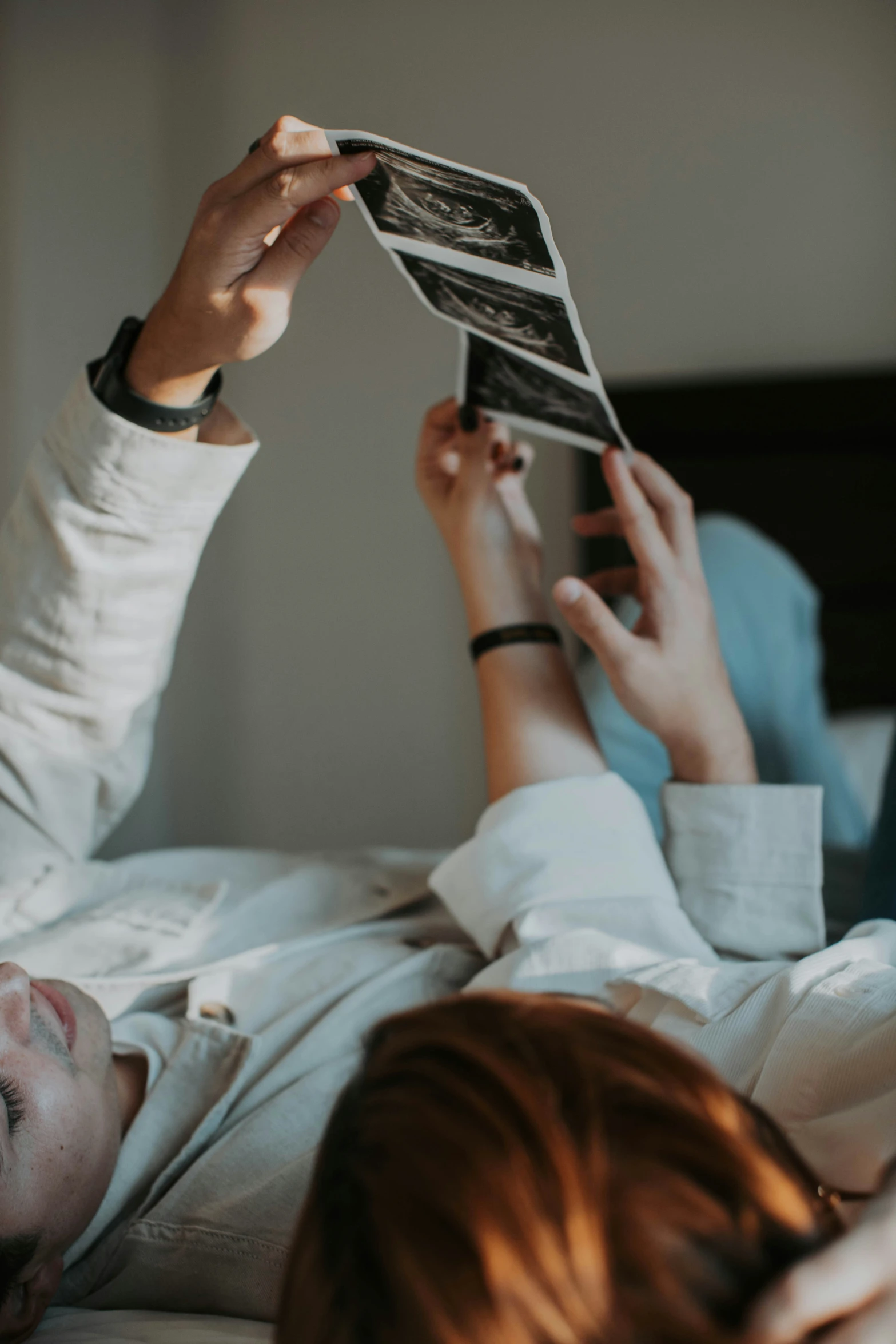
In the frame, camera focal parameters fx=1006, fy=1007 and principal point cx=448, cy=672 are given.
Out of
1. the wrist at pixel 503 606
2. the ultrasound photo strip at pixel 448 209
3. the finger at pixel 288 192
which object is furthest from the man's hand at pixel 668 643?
the finger at pixel 288 192

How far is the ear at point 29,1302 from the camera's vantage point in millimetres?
694

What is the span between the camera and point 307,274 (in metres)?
2.16

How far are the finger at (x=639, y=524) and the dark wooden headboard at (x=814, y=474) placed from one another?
1.08 metres

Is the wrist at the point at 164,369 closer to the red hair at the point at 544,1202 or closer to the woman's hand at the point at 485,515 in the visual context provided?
the woman's hand at the point at 485,515

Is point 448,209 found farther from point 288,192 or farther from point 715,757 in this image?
point 715,757

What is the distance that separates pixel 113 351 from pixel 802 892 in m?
0.80

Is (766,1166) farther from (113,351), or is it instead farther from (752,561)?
(752,561)

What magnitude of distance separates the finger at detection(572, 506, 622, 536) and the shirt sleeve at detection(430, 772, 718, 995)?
33 cm

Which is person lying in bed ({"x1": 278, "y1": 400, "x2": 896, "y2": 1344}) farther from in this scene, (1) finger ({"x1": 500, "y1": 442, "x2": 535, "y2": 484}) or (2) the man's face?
(2) the man's face

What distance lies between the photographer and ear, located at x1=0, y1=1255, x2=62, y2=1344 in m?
0.69

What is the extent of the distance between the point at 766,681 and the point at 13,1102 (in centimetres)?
123

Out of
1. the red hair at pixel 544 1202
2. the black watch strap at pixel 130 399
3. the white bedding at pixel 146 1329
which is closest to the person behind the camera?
the red hair at pixel 544 1202

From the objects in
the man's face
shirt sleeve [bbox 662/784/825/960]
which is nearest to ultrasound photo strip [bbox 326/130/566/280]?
shirt sleeve [bbox 662/784/825/960]

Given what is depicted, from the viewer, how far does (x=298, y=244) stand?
0.77 meters
